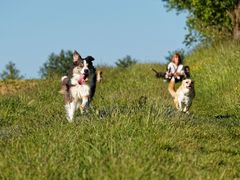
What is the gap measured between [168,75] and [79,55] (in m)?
4.87

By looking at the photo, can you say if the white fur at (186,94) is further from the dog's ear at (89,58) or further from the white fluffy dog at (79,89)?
the white fluffy dog at (79,89)

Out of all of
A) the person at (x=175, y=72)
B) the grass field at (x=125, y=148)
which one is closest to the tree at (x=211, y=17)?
the person at (x=175, y=72)

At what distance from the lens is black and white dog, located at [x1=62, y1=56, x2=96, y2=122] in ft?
43.5

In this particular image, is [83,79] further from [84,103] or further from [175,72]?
[175,72]

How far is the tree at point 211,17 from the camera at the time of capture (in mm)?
31500

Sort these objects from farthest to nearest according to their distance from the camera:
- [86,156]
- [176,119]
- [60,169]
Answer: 1. [176,119]
2. [86,156]
3. [60,169]

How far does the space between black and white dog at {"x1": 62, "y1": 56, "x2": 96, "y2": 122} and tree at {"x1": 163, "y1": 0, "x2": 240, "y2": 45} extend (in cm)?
1844

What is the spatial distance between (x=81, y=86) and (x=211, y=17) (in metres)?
20.8

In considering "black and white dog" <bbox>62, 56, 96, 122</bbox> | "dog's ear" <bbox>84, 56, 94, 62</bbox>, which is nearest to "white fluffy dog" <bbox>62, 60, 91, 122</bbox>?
"black and white dog" <bbox>62, 56, 96, 122</bbox>

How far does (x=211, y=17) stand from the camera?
108 ft

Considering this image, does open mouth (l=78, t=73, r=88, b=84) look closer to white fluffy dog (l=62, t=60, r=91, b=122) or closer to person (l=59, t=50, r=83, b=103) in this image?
white fluffy dog (l=62, t=60, r=91, b=122)

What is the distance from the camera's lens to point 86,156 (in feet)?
23.5

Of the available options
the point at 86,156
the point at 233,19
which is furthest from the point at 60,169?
the point at 233,19

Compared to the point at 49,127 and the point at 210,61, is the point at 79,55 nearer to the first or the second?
the point at 49,127
